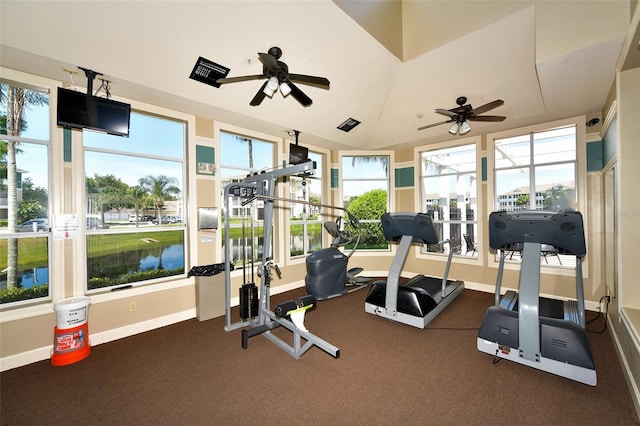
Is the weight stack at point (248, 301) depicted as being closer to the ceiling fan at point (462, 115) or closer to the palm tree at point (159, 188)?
the palm tree at point (159, 188)

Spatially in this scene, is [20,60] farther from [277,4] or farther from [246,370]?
[246,370]

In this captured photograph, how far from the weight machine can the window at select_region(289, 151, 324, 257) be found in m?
2.19

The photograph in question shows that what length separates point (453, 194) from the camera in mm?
5941

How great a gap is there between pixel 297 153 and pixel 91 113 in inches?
128

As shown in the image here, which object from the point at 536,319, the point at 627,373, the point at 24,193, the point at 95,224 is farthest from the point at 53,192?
the point at 627,373

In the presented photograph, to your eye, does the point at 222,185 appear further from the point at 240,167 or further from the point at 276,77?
the point at 276,77

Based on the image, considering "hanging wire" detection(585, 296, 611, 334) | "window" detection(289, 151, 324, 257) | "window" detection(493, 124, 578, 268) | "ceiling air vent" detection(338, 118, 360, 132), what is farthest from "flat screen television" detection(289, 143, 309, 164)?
"hanging wire" detection(585, 296, 611, 334)

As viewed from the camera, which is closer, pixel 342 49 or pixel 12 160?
pixel 12 160

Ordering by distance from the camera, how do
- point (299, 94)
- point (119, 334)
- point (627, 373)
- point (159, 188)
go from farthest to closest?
point (159, 188) < point (119, 334) < point (299, 94) < point (627, 373)

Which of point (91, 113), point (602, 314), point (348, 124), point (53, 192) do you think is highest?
point (348, 124)

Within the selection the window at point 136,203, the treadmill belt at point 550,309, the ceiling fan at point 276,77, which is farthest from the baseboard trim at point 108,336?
the treadmill belt at point 550,309

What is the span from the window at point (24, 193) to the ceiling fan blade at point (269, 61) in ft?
8.95

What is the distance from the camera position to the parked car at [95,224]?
340 centimetres

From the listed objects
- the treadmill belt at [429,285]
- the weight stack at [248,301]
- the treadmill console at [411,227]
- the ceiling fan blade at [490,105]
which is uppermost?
the ceiling fan blade at [490,105]
